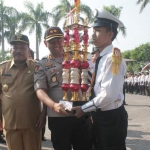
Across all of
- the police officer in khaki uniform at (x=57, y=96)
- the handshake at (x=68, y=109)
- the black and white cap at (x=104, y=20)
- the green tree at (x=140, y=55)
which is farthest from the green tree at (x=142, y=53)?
the handshake at (x=68, y=109)

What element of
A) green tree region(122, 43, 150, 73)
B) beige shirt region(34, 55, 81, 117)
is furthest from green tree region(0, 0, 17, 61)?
green tree region(122, 43, 150, 73)

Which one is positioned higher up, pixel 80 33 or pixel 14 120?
pixel 80 33

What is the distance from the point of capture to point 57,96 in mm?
A: 2846

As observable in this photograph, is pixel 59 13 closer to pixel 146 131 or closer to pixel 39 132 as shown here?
pixel 146 131

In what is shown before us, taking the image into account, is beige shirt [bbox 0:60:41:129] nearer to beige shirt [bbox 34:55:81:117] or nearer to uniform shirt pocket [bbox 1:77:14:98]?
uniform shirt pocket [bbox 1:77:14:98]

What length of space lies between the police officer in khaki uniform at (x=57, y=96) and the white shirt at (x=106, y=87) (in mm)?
431

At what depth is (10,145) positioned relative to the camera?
3.05 metres

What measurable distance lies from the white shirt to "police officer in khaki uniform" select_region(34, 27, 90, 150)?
0.43 metres

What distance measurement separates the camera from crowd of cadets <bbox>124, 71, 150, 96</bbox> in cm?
2090

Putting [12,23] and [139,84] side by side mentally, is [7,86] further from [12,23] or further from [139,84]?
[12,23]

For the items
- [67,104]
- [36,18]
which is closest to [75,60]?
[67,104]

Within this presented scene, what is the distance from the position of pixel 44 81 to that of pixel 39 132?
0.67 meters

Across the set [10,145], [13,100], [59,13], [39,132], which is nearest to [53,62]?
[13,100]

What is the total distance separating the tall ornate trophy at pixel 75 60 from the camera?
106 inches
